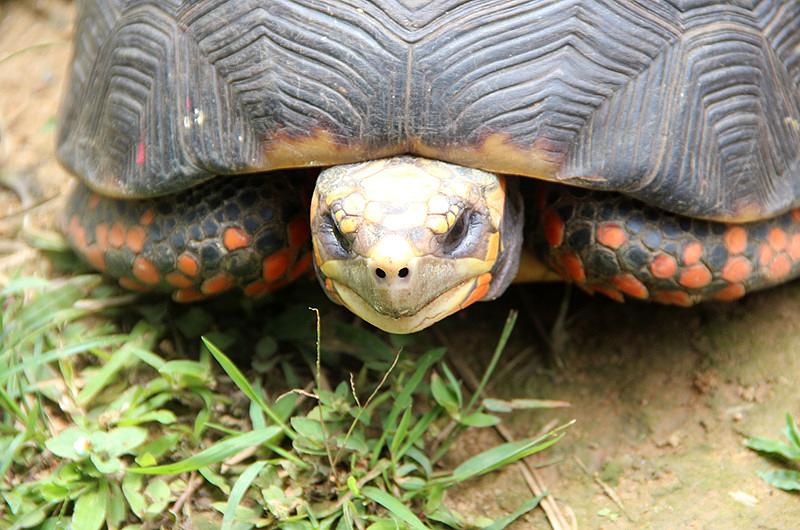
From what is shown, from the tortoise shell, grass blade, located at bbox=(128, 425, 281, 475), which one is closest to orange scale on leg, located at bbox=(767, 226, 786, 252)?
the tortoise shell

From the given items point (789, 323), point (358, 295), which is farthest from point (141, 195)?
point (789, 323)

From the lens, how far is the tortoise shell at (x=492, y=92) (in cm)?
233

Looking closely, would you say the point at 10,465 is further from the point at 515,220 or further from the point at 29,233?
the point at 515,220

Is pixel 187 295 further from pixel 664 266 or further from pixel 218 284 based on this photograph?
pixel 664 266

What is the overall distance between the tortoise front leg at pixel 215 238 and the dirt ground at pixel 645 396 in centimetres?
61

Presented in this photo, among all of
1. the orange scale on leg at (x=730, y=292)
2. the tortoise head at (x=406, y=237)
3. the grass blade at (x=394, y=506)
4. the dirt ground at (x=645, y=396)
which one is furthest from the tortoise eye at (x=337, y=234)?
the orange scale on leg at (x=730, y=292)

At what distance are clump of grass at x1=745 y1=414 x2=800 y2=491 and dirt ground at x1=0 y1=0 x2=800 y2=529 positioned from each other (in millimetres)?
27

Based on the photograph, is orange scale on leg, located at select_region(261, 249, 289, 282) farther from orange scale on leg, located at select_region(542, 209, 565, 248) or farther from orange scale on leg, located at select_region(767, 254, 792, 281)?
orange scale on leg, located at select_region(767, 254, 792, 281)

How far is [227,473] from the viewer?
2549 millimetres

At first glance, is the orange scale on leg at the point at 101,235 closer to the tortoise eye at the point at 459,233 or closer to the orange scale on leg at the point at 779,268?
the tortoise eye at the point at 459,233

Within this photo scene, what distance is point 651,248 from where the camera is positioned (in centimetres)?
259

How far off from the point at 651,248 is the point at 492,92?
62 cm

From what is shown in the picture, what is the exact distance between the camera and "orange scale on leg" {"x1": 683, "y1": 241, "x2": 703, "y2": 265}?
2.59 m

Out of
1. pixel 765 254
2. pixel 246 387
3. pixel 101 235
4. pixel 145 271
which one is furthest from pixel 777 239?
pixel 101 235
